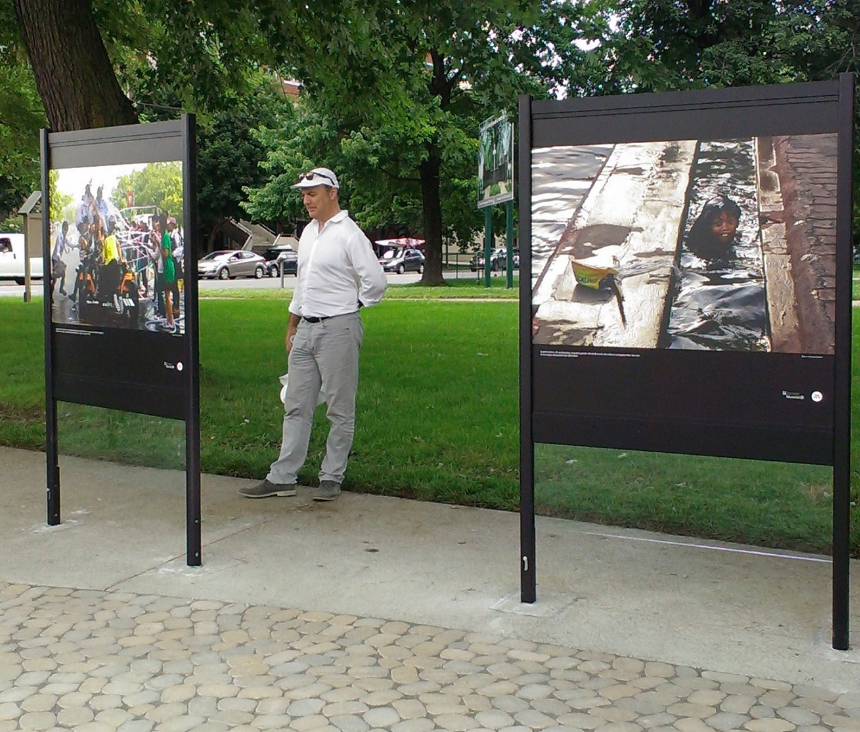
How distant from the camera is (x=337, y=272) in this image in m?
6.75

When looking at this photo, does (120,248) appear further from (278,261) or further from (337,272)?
(278,261)

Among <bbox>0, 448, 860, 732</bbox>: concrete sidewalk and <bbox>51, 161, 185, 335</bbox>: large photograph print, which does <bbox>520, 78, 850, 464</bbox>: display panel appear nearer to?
<bbox>0, 448, 860, 732</bbox>: concrete sidewalk

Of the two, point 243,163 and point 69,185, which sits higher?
point 243,163

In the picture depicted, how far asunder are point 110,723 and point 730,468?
456 cm

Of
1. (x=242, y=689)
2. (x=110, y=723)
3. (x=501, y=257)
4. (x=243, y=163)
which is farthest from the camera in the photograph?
(x=243, y=163)

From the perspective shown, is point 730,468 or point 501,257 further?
point 501,257


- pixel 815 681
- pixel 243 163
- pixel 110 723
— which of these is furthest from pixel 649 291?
pixel 243 163

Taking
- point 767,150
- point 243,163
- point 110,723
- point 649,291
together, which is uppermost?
point 243,163

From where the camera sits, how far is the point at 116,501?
23.0 feet

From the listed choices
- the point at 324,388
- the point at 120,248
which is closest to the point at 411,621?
the point at 324,388

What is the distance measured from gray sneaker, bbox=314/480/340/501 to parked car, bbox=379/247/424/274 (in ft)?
146

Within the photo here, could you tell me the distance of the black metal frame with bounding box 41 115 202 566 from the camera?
541 centimetres

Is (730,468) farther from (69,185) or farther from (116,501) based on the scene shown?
(69,185)

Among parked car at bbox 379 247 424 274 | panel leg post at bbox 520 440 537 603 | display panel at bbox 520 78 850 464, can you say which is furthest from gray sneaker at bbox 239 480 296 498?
parked car at bbox 379 247 424 274
